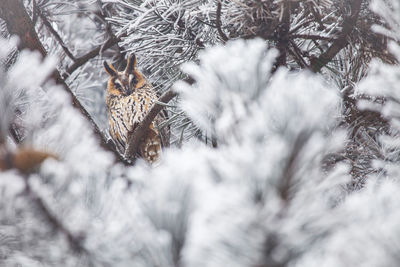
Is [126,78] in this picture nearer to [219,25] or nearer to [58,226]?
[219,25]

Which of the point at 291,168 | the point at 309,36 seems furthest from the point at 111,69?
the point at 291,168

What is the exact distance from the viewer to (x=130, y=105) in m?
2.18

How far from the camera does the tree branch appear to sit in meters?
1.16

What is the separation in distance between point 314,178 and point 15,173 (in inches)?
15.6

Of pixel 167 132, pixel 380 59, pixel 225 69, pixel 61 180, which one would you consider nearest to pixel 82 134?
pixel 61 180

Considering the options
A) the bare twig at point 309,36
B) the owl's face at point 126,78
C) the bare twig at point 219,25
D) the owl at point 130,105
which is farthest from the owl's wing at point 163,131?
the bare twig at point 309,36

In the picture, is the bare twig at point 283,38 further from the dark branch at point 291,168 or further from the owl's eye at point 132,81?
the owl's eye at point 132,81

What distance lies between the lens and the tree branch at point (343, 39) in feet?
3.79

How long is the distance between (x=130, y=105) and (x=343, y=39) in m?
1.18

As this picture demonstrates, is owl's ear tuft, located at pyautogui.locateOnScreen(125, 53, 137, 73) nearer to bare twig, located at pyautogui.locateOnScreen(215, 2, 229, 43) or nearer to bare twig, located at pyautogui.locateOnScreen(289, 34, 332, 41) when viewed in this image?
bare twig, located at pyautogui.locateOnScreen(215, 2, 229, 43)

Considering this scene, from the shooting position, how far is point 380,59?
46.9 inches

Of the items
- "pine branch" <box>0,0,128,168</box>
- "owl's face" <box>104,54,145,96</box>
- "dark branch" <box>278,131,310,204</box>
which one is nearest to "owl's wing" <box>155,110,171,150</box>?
"owl's face" <box>104,54,145,96</box>

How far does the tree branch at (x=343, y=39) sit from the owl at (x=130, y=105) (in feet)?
2.99

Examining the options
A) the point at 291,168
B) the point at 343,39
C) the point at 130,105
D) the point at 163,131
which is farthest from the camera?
the point at 130,105
